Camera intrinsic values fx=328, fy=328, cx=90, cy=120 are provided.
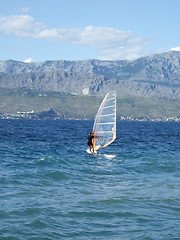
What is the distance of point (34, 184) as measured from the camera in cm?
2638

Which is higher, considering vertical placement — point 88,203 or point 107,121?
point 107,121

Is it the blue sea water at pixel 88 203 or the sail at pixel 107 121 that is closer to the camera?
the blue sea water at pixel 88 203

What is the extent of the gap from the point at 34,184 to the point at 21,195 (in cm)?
376

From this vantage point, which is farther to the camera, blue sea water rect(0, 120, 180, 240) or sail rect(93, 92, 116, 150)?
sail rect(93, 92, 116, 150)

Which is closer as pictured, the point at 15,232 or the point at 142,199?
the point at 15,232

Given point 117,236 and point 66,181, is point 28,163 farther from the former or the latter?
point 117,236

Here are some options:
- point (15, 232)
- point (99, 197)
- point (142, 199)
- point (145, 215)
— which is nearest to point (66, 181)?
point (99, 197)

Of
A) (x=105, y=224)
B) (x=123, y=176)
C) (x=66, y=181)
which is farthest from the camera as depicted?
(x=123, y=176)

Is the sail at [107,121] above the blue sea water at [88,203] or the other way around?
above

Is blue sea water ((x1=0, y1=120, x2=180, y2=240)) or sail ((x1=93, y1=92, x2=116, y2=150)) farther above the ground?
sail ((x1=93, y1=92, x2=116, y2=150))

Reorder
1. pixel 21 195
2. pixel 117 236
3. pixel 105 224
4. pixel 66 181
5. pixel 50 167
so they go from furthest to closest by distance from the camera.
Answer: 1. pixel 50 167
2. pixel 66 181
3. pixel 21 195
4. pixel 105 224
5. pixel 117 236

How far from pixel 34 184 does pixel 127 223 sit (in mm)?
10688

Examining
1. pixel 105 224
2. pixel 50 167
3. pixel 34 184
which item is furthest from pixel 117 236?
pixel 50 167

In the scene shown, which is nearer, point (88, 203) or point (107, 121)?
point (88, 203)
